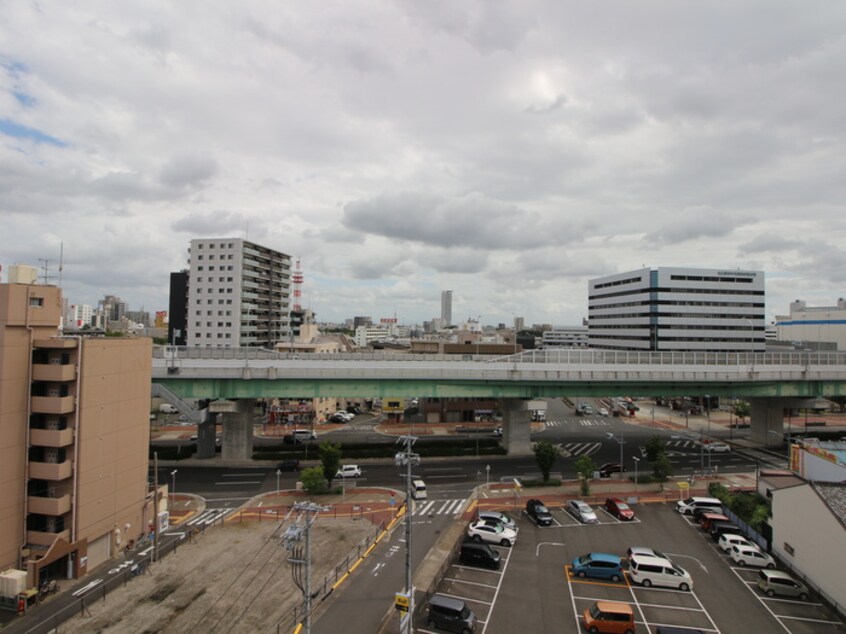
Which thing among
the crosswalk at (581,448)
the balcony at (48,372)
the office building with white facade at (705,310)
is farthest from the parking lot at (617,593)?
the office building with white facade at (705,310)

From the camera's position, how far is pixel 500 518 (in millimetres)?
30969

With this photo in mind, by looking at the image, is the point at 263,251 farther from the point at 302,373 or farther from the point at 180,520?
the point at 180,520

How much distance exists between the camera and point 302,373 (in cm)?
4456

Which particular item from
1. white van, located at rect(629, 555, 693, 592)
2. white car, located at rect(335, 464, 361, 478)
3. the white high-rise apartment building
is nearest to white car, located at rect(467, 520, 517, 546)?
white van, located at rect(629, 555, 693, 592)

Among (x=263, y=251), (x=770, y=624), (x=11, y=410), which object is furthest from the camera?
(x=263, y=251)

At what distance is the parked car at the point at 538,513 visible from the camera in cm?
3178

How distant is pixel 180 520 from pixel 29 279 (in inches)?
691

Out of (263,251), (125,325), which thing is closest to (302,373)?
(263,251)

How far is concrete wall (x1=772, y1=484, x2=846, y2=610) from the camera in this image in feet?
74.4

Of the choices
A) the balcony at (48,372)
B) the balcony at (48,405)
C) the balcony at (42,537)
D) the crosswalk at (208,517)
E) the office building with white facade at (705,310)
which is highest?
the office building with white facade at (705,310)

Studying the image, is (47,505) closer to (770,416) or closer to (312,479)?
(312,479)

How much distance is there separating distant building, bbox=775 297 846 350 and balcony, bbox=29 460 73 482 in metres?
125

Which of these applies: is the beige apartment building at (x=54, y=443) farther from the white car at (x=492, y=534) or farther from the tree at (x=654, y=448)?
the tree at (x=654, y=448)

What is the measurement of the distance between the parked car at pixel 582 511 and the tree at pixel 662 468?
28.9 ft
